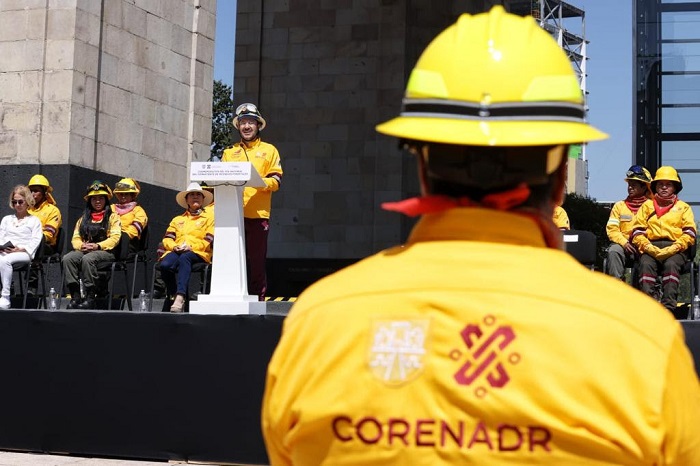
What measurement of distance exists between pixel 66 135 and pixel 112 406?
531 centimetres

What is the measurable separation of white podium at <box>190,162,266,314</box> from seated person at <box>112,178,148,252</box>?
2.21 meters

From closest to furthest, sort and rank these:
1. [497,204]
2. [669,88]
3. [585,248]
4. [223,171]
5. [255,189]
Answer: [497,204] → [585,248] → [223,171] → [255,189] → [669,88]

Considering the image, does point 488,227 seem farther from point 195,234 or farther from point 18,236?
point 18,236

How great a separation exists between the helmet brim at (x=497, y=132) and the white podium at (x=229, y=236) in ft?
22.0

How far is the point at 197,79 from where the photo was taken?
14.2 metres

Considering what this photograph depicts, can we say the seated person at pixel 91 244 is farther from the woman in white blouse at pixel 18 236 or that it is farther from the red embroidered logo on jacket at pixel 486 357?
the red embroidered logo on jacket at pixel 486 357

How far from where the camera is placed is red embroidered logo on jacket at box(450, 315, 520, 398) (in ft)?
4.47

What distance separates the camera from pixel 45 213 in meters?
10.8

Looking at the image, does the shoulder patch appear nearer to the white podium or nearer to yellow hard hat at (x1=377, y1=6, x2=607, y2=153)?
yellow hard hat at (x1=377, y1=6, x2=607, y2=153)

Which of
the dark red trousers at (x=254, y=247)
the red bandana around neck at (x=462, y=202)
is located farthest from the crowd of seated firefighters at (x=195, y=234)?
the red bandana around neck at (x=462, y=202)

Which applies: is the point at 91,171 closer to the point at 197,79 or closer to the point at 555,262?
the point at 197,79

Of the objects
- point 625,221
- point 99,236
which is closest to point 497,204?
point 625,221

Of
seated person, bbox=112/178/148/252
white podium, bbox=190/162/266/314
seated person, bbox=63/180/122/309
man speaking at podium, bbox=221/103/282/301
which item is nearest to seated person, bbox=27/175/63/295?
seated person, bbox=63/180/122/309

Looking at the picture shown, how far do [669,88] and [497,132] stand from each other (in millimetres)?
13848
